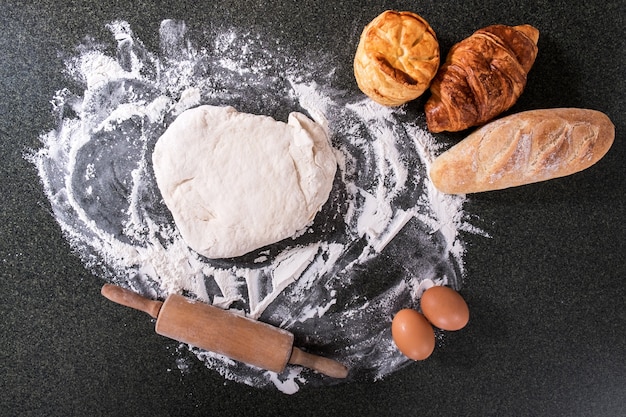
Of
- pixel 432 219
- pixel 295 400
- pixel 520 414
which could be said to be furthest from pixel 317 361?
pixel 520 414

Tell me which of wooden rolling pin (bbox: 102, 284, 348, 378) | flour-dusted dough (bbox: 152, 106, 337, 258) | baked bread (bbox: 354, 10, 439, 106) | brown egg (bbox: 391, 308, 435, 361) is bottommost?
brown egg (bbox: 391, 308, 435, 361)

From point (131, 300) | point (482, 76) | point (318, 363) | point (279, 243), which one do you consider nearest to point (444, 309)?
point (318, 363)

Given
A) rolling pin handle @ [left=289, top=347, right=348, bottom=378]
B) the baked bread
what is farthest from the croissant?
rolling pin handle @ [left=289, top=347, right=348, bottom=378]

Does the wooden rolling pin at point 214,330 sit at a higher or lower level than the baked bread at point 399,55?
lower

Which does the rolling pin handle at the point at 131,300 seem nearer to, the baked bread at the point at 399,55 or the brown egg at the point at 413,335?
the brown egg at the point at 413,335

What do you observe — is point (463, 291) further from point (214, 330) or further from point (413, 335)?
point (214, 330)

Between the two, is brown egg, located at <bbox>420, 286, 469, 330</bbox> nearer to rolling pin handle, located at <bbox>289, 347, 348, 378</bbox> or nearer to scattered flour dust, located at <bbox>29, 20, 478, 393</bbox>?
scattered flour dust, located at <bbox>29, 20, 478, 393</bbox>

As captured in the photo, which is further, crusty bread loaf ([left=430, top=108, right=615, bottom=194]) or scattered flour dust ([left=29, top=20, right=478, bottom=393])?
scattered flour dust ([left=29, top=20, right=478, bottom=393])

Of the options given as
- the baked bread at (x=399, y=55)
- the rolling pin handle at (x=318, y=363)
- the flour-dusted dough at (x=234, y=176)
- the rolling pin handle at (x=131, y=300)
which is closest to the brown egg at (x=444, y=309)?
the rolling pin handle at (x=318, y=363)
